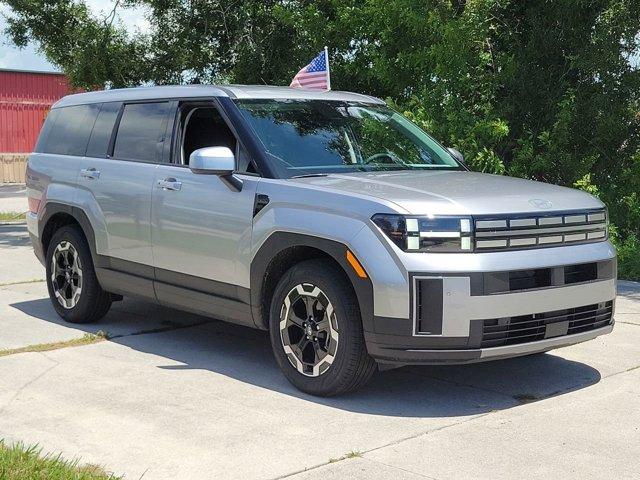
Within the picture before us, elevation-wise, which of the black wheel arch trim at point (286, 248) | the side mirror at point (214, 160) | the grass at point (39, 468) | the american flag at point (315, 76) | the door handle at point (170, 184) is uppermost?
the american flag at point (315, 76)

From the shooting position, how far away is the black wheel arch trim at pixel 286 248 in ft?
18.5

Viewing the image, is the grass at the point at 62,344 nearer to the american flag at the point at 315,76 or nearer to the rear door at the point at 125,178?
the rear door at the point at 125,178

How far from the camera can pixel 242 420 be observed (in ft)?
18.3

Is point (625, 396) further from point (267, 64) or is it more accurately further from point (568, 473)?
point (267, 64)

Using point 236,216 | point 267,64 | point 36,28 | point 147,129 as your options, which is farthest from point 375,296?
point 36,28

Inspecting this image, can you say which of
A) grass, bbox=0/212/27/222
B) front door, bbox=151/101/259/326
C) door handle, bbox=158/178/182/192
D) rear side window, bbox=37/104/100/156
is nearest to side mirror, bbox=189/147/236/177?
front door, bbox=151/101/259/326

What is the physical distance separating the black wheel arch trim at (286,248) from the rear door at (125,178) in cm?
120

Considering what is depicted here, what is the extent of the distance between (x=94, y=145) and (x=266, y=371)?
254 cm

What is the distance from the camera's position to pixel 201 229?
22.1 ft

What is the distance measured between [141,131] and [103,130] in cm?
58

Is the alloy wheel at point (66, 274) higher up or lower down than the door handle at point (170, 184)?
lower down

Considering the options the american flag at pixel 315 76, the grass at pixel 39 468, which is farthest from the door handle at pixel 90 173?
the american flag at pixel 315 76

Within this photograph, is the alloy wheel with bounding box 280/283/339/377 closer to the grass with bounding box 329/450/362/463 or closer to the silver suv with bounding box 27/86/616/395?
the silver suv with bounding box 27/86/616/395

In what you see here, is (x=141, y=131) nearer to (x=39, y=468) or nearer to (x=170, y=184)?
(x=170, y=184)
